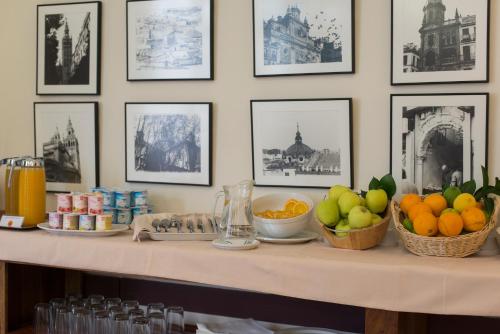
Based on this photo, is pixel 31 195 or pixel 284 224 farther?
pixel 31 195

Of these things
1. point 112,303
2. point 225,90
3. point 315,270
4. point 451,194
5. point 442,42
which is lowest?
point 112,303

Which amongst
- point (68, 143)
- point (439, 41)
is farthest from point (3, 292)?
point (439, 41)

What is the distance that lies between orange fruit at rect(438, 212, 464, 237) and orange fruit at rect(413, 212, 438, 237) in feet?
0.07

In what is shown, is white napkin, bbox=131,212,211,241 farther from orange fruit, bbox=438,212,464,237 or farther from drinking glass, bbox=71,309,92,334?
orange fruit, bbox=438,212,464,237

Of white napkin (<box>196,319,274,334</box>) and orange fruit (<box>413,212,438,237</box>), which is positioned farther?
white napkin (<box>196,319,274,334</box>)

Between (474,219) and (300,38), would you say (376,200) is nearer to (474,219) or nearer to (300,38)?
(474,219)

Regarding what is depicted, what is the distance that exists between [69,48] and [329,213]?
146 centimetres

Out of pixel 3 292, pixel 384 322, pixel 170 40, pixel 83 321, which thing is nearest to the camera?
pixel 384 322

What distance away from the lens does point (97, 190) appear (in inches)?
103

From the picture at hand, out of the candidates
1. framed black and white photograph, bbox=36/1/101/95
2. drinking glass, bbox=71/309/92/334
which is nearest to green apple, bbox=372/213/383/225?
drinking glass, bbox=71/309/92/334

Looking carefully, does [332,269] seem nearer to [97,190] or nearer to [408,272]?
[408,272]

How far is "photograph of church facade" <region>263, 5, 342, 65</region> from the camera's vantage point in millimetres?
2396

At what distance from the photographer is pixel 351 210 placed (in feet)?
6.78

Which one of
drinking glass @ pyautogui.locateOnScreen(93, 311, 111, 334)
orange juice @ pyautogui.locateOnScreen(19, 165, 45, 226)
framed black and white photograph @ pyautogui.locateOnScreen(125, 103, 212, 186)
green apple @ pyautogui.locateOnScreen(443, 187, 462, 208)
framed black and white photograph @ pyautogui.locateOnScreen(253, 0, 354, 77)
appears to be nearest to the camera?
green apple @ pyautogui.locateOnScreen(443, 187, 462, 208)
